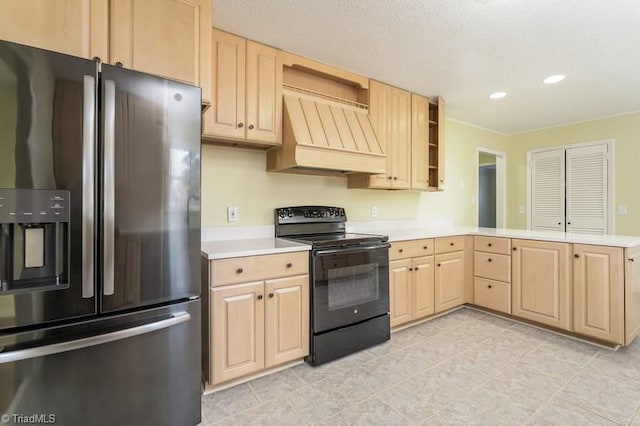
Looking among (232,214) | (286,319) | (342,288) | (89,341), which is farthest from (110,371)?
(342,288)

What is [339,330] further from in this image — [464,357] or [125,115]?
[125,115]

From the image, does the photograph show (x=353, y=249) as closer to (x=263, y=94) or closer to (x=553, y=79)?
(x=263, y=94)

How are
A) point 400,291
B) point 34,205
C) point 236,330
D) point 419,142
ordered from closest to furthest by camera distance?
point 34,205
point 236,330
point 400,291
point 419,142

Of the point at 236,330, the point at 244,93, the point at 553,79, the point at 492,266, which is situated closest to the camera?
the point at 236,330

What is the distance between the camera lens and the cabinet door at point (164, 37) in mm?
1508

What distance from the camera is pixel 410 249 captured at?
2816 millimetres

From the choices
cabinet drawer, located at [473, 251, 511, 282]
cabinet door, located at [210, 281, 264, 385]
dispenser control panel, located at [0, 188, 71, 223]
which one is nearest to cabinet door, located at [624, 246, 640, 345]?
cabinet drawer, located at [473, 251, 511, 282]

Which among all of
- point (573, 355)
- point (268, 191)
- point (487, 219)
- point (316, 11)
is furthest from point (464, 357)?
point (487, 219)

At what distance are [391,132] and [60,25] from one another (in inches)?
99.7

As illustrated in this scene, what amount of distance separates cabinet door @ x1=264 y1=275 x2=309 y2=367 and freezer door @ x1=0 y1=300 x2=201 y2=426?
551 millimetres

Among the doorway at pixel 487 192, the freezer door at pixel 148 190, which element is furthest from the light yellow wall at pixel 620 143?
the freezer door at pixel 148 190

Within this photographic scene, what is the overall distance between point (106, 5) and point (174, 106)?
59 centimetres

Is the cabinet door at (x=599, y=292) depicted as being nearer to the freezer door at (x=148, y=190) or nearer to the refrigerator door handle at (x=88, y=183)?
the freezer door at (x=148, y=190)

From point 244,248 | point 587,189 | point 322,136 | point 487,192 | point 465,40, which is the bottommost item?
point 244,248
